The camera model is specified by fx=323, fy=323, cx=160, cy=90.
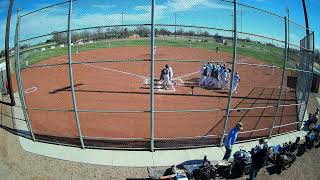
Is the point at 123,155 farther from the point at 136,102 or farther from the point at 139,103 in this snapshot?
the point at 136,102

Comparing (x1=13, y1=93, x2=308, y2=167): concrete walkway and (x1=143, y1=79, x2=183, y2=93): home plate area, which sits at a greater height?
(x1=143, y1=79, x2=183, y2=93): home plate area

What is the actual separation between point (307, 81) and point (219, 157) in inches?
239

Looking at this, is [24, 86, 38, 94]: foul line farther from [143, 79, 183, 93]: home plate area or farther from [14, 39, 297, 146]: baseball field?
[143, 79, 183, 93]: home plate area

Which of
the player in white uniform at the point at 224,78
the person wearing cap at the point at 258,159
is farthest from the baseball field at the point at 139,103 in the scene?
the person wearing cap at the point at 258,159

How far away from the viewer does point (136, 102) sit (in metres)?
16.1

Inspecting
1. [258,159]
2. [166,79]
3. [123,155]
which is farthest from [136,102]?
[258,159]

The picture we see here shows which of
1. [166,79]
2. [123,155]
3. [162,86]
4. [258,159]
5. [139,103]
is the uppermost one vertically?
[166,79]

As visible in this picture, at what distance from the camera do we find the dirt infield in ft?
41.6

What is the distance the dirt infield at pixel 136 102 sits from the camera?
499 inches

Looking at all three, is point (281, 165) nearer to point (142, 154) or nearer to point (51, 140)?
point (142, 154)

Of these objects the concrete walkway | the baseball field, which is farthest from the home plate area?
the concrete walkway

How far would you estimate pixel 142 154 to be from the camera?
1044 centimetres

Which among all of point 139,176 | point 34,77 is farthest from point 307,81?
point 34,77

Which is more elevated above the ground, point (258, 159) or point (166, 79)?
point (166, 79)
